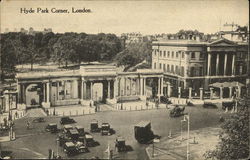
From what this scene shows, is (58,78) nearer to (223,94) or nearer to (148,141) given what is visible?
(148,141)

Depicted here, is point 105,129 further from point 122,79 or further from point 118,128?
point 122,79

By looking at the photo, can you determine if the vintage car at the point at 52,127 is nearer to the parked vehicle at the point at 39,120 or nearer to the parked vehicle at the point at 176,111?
the parked vehicle at the point at 39,120

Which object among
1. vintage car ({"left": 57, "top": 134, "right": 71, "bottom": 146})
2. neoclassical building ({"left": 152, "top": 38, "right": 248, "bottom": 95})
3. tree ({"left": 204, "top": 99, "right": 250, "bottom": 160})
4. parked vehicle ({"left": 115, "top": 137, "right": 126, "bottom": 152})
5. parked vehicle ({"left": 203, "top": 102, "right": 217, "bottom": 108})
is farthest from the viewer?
parked vehicle ({"left": 203, "top": 102, "right": 217, "bottom": 108})

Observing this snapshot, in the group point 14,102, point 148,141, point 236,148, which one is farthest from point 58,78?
point 236,148

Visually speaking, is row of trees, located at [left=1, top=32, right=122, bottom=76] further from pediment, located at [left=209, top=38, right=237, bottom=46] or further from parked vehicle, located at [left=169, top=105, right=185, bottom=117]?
pediment, located at [left=209, top=38, right=237, bottom=46]

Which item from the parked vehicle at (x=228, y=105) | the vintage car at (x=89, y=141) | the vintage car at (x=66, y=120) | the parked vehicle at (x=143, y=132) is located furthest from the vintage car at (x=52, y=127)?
the parked vehicle at (x=228, y=105)

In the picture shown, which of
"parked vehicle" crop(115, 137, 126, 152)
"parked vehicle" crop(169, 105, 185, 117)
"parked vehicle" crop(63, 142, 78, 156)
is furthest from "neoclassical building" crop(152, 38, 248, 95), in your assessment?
"parked vehicle" crop(63, 142, 78, 156)

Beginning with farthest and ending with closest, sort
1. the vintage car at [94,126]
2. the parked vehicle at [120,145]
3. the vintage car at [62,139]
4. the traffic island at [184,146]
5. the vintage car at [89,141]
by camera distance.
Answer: the vintage car at [94,126], the traffic island at [184,146], the vintage car at [89,141], the parked vehicle at [120,145], the vintage car at [62,139]
